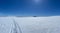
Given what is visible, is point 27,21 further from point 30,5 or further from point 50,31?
point 50,31

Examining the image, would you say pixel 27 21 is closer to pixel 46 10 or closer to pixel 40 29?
pixel 40 29

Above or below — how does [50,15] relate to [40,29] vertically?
above

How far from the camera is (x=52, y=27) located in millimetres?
1050

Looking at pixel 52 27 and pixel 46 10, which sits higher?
pixel 46 10

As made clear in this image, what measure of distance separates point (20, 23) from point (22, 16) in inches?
4.5

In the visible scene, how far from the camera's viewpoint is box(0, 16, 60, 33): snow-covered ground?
1012 millimetres

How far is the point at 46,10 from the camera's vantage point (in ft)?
3.49

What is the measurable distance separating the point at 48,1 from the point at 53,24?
0.36 metres

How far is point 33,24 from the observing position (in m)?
1.04

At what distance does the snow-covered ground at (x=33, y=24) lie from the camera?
101cm

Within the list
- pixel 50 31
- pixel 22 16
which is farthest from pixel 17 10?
pixel 50 31

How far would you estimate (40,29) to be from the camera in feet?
3.34

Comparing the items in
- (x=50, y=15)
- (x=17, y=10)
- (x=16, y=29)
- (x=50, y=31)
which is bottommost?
(x=50, y=31)

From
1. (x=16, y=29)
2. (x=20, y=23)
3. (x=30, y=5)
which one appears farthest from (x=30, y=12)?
(x=16, y=29)
